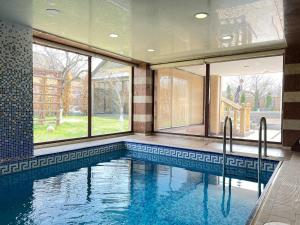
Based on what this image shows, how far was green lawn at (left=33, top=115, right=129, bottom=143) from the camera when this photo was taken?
5129mm

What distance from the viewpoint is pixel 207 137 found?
6406 mm

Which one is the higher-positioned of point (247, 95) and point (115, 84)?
point (115, 84)

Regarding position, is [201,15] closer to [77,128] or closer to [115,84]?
[77,128]

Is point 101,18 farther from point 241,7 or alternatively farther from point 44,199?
point 44,199

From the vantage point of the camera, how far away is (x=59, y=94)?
555cm

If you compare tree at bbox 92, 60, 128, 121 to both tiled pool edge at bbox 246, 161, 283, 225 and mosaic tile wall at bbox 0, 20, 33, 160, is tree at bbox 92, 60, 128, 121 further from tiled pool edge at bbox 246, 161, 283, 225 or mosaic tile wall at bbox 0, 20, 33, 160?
tiled pool edge at bbox 246, 161, 283, 225

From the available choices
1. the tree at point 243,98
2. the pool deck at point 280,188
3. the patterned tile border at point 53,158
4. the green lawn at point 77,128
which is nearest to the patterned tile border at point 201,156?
the pool deck at point 280,188

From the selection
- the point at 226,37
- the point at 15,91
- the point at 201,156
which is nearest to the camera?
the point at 15,91

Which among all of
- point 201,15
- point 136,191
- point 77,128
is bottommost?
point 136,191

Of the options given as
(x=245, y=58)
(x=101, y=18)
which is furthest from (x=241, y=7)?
(x=245, y=58)

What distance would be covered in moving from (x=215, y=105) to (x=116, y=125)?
2864mm

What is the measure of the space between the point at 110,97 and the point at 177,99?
2145 millimetres

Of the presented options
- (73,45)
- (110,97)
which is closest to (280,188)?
(73,45)

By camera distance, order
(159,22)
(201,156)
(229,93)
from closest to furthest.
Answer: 1. (159,22)
2. (201,156)
3. (229,93)
